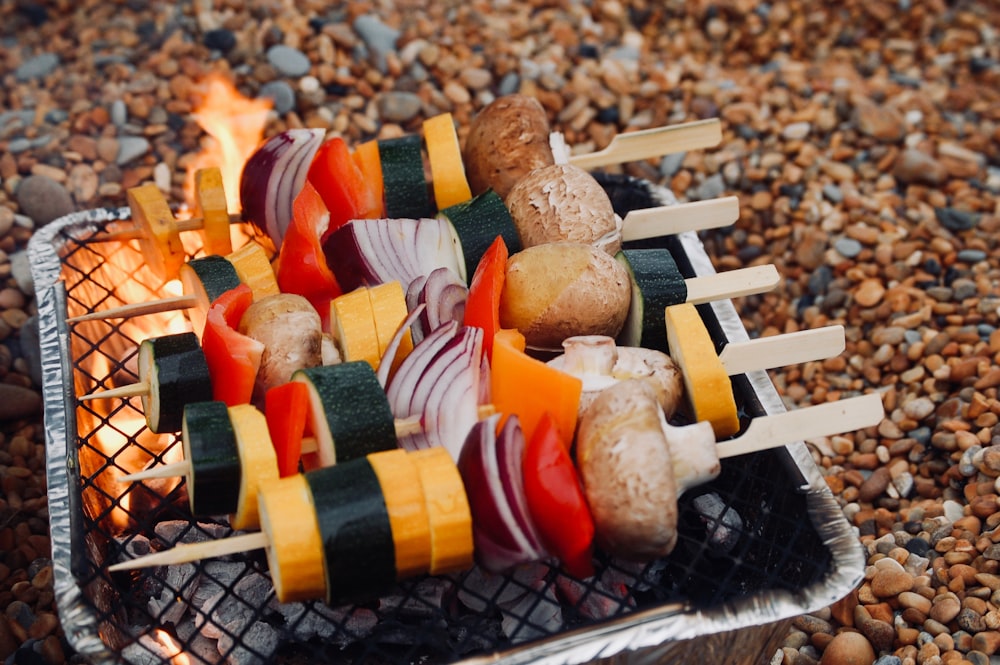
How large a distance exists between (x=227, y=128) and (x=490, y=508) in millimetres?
2994

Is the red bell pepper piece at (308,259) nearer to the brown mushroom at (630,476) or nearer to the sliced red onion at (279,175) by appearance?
the sliced red onion at (279,175)

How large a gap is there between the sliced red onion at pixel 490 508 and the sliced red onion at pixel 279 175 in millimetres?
1493

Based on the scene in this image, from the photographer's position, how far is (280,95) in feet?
17.6

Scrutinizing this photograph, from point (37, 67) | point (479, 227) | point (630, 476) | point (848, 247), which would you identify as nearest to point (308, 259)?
point (479, 227)

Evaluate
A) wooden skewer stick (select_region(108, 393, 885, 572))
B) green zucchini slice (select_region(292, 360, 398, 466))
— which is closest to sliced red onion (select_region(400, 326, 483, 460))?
green zucchini slice (select_region(292, 360, 398, 466))

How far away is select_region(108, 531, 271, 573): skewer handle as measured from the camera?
2.39 meters

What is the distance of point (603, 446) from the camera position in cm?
256

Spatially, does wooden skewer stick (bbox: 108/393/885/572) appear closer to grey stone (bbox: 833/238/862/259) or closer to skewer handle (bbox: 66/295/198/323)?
skewer handle (bbox: 66/295/198/323)

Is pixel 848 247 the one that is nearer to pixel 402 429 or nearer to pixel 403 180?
pixel 403 180

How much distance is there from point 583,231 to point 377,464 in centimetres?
126

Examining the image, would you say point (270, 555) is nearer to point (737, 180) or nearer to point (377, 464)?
point (377, 464)

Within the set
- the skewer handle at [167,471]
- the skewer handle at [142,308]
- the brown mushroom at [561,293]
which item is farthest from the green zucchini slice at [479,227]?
the skewer handle at [167,471]

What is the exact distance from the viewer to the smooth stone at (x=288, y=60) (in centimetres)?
548

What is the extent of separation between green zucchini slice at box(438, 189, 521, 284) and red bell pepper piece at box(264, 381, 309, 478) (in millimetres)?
868
